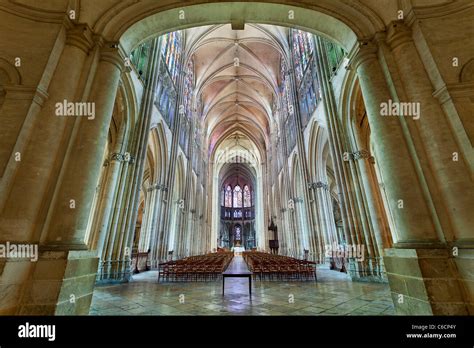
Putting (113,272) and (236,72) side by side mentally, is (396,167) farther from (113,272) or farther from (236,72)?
(236,72)

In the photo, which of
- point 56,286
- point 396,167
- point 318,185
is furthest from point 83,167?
point 318,185

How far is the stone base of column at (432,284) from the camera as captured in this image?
309 cm

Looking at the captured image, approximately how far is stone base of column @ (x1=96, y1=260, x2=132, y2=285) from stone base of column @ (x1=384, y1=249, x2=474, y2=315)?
794 centimetres

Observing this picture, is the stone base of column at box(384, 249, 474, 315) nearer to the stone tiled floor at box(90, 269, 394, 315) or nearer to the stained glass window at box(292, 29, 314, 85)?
the stone tiled floor at box(90, 269, 394, 315)

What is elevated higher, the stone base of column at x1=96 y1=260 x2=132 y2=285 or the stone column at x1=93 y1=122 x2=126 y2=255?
the stone column at x1=93 y1=122 x2=126 y2=255

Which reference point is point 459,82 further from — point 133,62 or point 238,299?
point 133,62

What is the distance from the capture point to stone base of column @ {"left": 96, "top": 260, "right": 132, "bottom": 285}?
7186mm

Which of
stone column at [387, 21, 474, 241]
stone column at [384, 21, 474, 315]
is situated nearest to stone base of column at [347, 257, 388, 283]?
stone column at [384, 21, 474, 315]

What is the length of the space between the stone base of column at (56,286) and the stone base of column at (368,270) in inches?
305

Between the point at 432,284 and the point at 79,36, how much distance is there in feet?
26.5

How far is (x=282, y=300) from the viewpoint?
4.54 m

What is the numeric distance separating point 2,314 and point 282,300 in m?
4.56
